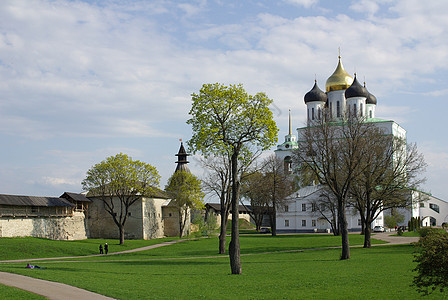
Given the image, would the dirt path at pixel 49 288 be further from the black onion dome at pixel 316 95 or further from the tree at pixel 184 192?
the black onion dome at pixel 316 95

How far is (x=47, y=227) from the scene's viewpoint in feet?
169

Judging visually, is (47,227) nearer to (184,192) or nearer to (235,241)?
(184,192)

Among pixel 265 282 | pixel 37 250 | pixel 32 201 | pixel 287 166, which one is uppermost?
pixel 287 166

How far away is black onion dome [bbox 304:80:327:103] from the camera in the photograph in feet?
293

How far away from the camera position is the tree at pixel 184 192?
61688 millimetres

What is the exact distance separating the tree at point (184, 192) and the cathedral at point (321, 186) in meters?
13.9

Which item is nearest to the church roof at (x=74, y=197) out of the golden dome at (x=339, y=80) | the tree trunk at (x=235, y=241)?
the tree trunk at (x=235, y=241)

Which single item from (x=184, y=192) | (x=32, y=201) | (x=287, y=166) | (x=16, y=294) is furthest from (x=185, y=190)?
(x=16, y=294)

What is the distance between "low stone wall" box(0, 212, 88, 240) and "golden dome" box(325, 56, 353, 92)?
49895 mm

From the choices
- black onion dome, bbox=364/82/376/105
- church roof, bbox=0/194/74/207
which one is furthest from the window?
church roof, bbox=0/194/74/207

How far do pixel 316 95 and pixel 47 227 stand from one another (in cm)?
5512

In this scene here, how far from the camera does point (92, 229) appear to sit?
6072cm

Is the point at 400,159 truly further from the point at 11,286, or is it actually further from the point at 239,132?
the point at 11,286

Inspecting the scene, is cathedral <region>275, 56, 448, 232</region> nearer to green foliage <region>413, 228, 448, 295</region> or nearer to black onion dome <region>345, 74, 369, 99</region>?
black onion dome <region>345, 74, 369, 99</region>
